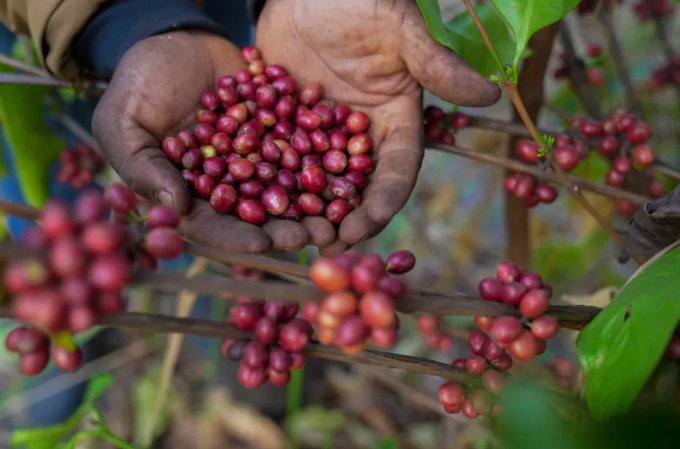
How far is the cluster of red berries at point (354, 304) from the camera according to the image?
53cm

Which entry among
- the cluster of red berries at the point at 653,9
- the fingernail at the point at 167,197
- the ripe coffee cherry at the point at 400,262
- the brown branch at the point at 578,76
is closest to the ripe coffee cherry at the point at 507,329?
the ripe coffee cherry at the point at 400,262

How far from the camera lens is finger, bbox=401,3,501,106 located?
92cm

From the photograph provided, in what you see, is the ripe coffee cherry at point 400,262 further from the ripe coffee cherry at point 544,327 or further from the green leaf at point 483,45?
the green leaf at point 483,45

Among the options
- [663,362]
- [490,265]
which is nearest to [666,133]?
[490,265]

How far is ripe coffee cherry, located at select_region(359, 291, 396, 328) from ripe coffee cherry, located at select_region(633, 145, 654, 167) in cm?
74

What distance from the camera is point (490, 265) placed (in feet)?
8.23

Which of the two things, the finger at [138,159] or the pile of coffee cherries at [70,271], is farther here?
the finger at [138,159]

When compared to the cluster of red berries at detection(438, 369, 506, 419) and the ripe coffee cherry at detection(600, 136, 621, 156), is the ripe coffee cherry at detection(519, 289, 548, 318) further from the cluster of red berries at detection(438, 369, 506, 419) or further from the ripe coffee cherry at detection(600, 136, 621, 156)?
the ripe coffee cherry at detection(600, 136, 621, 156)

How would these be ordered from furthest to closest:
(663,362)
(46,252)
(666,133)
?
(666,133) → (663,362) → (46,252)

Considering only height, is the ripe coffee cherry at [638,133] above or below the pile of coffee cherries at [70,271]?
below

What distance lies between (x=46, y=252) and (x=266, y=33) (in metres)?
0.93

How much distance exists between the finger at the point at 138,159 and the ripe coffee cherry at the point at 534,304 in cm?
54

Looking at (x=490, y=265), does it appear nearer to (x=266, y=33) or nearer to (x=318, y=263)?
(x=266, y=33)

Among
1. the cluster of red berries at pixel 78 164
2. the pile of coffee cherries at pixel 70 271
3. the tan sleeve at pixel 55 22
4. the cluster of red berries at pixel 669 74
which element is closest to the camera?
the pile of coffee cherries at pixel 70 271
